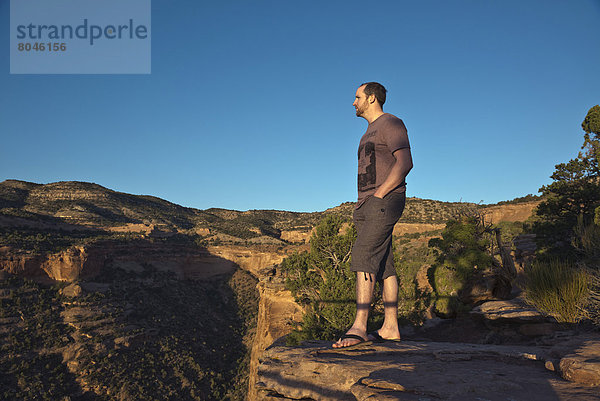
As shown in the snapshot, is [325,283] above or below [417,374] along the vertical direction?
below

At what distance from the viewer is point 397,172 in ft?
12.3

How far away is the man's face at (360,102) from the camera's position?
4344 mm

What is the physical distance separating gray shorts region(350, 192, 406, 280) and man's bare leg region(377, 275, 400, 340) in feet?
1.07

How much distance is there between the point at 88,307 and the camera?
3250 cm

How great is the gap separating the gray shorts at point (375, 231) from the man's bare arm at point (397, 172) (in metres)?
0.10

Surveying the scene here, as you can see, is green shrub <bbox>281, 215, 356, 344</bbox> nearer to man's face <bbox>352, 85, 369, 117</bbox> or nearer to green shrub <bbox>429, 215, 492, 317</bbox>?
green shrub <bbox>429, 215, 492, 317</bbox>

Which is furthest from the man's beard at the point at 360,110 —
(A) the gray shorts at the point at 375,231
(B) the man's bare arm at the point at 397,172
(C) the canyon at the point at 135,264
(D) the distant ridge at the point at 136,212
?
(D) the distant ridge at the point at 136,212

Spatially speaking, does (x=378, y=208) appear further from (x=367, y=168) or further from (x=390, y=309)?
(x=390, y=309)

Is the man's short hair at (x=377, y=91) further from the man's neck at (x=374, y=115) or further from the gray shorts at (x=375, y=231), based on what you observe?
the gray shorts at (x=375, y=231)

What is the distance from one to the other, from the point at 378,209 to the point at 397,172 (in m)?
0.44

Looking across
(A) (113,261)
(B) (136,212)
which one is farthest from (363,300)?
(B) (136,212)

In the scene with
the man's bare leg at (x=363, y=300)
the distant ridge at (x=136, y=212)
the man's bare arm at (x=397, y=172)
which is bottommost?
the man's bare leg at (x=363, y=300)

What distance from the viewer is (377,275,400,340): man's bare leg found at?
4.11 metres

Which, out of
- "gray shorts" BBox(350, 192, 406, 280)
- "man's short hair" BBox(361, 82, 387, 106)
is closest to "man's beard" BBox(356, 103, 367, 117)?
"man's short hair" BBox(361, 82, 387, 106)
